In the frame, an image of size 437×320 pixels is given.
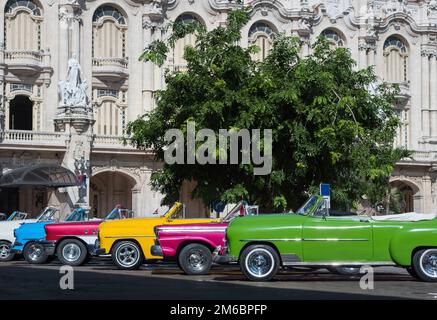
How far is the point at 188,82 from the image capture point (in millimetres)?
27797

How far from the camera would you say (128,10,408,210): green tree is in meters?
27.1

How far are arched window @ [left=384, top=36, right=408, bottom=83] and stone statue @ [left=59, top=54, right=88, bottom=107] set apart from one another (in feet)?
63.3

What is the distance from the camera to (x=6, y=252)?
27641 mm

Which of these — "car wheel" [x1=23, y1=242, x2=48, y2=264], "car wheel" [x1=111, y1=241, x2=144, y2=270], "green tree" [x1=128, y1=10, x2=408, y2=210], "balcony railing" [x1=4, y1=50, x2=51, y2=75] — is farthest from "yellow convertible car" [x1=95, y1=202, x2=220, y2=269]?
"balcony railing" [x1=4, y1=50, x2=51, y2=75]

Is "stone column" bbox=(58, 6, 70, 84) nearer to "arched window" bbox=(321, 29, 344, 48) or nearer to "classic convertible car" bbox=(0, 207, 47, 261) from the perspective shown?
"arched window" bbox=(321, 29, 344, 48)

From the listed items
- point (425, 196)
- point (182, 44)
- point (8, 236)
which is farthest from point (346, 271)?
point (425, 196)

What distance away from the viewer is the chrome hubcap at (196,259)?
20.5 metres

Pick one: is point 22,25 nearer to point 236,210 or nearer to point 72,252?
point 72,252

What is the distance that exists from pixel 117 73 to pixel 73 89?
3.75 meters

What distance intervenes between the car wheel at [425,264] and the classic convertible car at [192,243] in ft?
14.7

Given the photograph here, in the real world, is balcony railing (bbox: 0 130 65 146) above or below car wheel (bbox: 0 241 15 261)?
above
